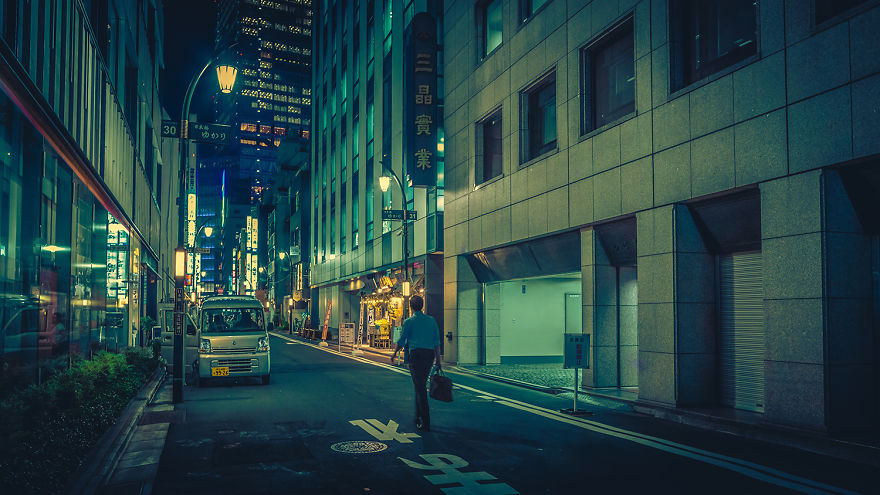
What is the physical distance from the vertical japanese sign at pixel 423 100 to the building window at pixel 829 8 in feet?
53.2

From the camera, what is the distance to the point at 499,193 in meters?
19.4

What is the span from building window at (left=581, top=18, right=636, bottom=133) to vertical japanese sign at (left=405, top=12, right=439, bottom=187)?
980cm

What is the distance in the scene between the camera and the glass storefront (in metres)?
8.51

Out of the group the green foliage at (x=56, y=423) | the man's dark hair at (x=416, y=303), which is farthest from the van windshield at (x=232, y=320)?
the man's dark hair at (x=416, y=303)

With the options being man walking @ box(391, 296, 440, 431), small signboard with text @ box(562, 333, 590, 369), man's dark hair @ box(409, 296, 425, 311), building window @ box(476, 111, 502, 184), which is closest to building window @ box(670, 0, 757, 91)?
small signboard with text @ box(562, 333, 590, 369)

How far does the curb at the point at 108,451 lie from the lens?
6512 millimetres

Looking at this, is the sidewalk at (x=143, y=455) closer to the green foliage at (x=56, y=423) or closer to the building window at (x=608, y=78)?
the green foliage at (x=56, y=423)

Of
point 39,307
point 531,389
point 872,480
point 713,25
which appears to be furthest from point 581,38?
point 39,307

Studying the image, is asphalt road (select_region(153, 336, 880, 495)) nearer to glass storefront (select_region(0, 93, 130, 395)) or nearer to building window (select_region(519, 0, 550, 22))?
glass storefront (select_region(0, 93, 130, 395))

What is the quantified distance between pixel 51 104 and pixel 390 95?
23.1 meters

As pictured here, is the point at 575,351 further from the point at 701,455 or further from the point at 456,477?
the point at 456,477

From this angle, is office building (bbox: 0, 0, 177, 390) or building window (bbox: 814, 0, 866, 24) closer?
office building (bbox: 0, 0, 177, 390)

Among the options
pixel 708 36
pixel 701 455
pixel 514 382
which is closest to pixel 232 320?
pixel 514 382

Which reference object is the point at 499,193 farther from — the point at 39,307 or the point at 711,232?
the point at 39,307
